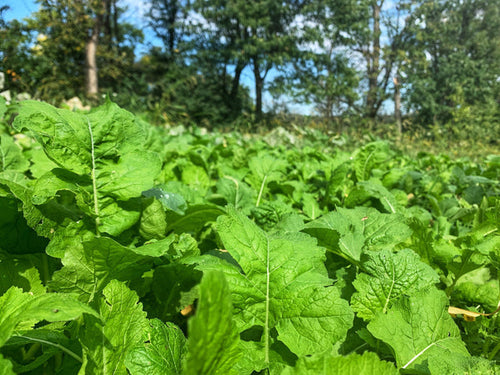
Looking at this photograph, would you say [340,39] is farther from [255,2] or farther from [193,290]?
[193,290]

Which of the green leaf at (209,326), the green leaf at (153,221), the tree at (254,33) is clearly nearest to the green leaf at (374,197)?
the green leaf at (153,221)

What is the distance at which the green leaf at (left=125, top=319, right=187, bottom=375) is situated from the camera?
0.64 metres

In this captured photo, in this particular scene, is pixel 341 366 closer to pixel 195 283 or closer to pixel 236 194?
pixel 195 283

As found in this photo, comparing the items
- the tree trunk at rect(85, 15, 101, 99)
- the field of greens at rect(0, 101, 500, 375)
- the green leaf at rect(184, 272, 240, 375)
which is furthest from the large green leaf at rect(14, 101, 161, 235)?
the tree trunk at rect(85, 15, 101, 99)

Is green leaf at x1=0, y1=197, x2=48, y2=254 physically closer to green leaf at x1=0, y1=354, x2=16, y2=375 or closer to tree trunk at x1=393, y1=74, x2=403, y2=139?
green leaf at x1=0, y1=354, x2=16, y2=375

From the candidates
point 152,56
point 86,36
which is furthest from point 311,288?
point 152,56

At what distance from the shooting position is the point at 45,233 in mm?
897

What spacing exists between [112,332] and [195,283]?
306 mm

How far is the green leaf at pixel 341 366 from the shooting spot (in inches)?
21.2

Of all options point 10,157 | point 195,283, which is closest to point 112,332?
point 195,283

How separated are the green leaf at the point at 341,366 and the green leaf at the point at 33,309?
32cm

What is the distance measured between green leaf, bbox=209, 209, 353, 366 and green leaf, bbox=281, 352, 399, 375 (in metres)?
0.12

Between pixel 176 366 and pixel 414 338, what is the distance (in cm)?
49

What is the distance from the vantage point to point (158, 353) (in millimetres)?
661
